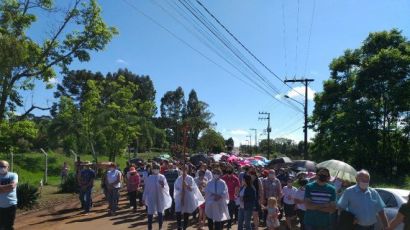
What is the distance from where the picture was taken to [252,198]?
1191 centimetres

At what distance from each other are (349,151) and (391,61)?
7639 millimetres

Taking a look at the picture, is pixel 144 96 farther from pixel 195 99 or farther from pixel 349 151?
pixel 349 151

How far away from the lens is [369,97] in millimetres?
40688

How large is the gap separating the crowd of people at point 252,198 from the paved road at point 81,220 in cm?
55

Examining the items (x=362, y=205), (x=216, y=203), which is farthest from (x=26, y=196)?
(x=362, y=205)

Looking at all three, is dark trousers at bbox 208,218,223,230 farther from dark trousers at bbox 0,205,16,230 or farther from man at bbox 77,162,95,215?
man at bbox 77,162,95,215

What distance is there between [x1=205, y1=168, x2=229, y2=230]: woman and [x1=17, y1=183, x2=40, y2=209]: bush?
8627 millimetres

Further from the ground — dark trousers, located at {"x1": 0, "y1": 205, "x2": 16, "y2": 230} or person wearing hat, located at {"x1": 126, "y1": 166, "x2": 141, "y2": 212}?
person wearing hat, located at {"x1": 126, "y1": 166, "x2": 141, "y2": 212}

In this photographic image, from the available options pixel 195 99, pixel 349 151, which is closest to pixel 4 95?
pixel 349 151

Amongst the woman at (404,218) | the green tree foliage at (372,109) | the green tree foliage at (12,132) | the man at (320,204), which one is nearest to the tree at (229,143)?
the green tree foliage at (372,109)

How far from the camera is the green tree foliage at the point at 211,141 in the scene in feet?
335

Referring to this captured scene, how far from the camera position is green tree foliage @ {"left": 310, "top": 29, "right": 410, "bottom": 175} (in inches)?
1544

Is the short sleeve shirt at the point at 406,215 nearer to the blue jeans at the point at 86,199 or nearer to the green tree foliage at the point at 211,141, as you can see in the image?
the blue jeans at the point at 86,199

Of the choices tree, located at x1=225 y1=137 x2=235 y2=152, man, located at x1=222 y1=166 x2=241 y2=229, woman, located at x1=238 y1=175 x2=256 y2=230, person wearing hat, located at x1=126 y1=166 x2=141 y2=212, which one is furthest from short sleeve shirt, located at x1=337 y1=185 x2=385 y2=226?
tree, located at x1=225 y1=137 x2=235 y2=152
